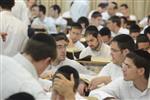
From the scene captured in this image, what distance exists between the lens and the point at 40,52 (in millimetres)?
2432

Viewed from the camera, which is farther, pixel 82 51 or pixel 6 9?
pixel 82 51

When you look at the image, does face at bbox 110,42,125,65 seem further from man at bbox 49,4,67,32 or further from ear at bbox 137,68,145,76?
man at bbox 49,4,67,32

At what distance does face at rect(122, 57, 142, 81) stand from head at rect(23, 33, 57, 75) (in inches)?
30.9

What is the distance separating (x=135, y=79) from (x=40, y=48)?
997mm

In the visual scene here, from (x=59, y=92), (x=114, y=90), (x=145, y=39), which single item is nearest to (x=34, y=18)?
(x=145, y=39)

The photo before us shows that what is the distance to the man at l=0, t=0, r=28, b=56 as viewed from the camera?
4305 mm

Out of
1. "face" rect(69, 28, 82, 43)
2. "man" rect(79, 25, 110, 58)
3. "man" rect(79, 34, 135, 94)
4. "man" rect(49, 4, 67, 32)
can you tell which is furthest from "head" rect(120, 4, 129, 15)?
"man" rect(79, 34, 135, 94)

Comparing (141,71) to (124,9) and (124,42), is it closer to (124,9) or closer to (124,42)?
(124,42)

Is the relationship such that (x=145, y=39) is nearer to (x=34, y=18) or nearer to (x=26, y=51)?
(x=26, y=51)

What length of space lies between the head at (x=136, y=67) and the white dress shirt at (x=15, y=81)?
1.04 m

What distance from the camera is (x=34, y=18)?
894 centimetres

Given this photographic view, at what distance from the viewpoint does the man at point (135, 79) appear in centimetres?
314

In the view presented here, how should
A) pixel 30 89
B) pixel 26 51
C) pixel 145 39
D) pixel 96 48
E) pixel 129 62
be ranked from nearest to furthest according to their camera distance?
pixel 30 89 → pixel 26 51 → pixel 129 62 → pixel 145 39 → pixel 96 48

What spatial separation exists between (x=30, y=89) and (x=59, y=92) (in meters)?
0.42
